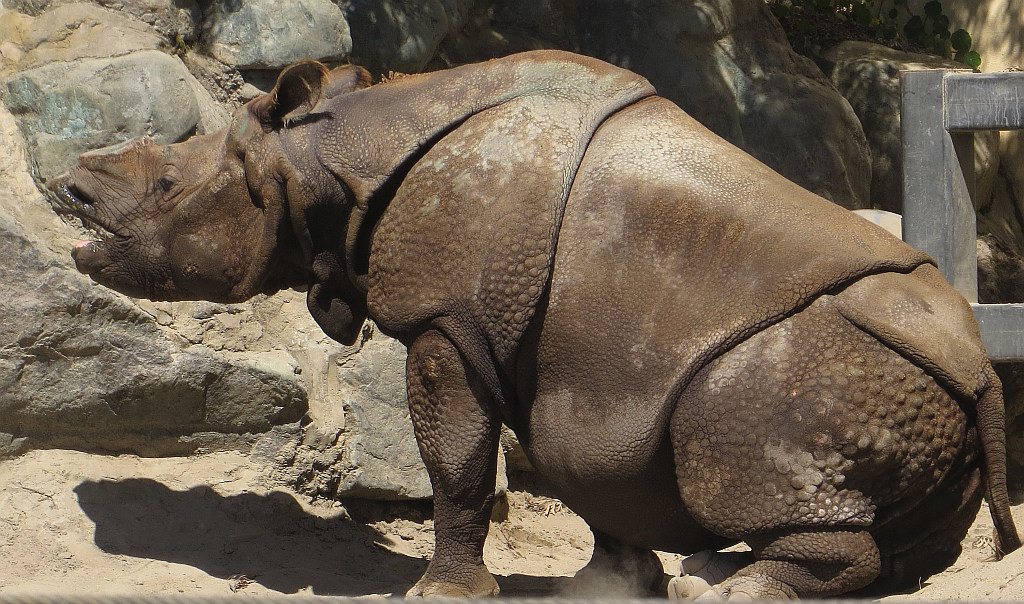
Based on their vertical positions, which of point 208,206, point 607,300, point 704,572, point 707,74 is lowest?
point 704,572

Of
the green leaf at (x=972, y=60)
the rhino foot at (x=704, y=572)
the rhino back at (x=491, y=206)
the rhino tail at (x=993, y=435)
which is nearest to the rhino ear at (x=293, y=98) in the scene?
the rhino back at (x=491, y=206)

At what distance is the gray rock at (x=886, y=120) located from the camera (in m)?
8.11

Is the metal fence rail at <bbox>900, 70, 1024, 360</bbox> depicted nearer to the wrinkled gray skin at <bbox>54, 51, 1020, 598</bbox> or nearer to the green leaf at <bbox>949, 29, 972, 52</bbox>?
the wrinkled gray skin at <bbox>54, 51, 1020, 598</bbox>


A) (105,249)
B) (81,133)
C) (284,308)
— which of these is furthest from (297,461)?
(81,133)

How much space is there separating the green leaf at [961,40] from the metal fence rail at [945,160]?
3.92m

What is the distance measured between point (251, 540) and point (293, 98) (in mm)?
2112

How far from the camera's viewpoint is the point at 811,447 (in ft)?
10.9

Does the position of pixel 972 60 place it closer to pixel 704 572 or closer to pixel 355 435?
pixel 355 435

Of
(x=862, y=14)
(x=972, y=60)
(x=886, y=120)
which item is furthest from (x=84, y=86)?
(x=972, y=60)

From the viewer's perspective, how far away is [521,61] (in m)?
4.05

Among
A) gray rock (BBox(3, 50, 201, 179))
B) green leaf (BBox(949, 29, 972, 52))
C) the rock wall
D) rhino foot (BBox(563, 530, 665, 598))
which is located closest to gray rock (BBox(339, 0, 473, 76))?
the rock wall

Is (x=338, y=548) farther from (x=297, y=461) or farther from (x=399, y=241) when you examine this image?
(x=399, y=241)

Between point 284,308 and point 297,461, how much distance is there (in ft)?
2.91

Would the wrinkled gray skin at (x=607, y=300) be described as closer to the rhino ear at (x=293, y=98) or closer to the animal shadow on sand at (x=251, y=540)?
the rhino ear at (x=293, y=98)
